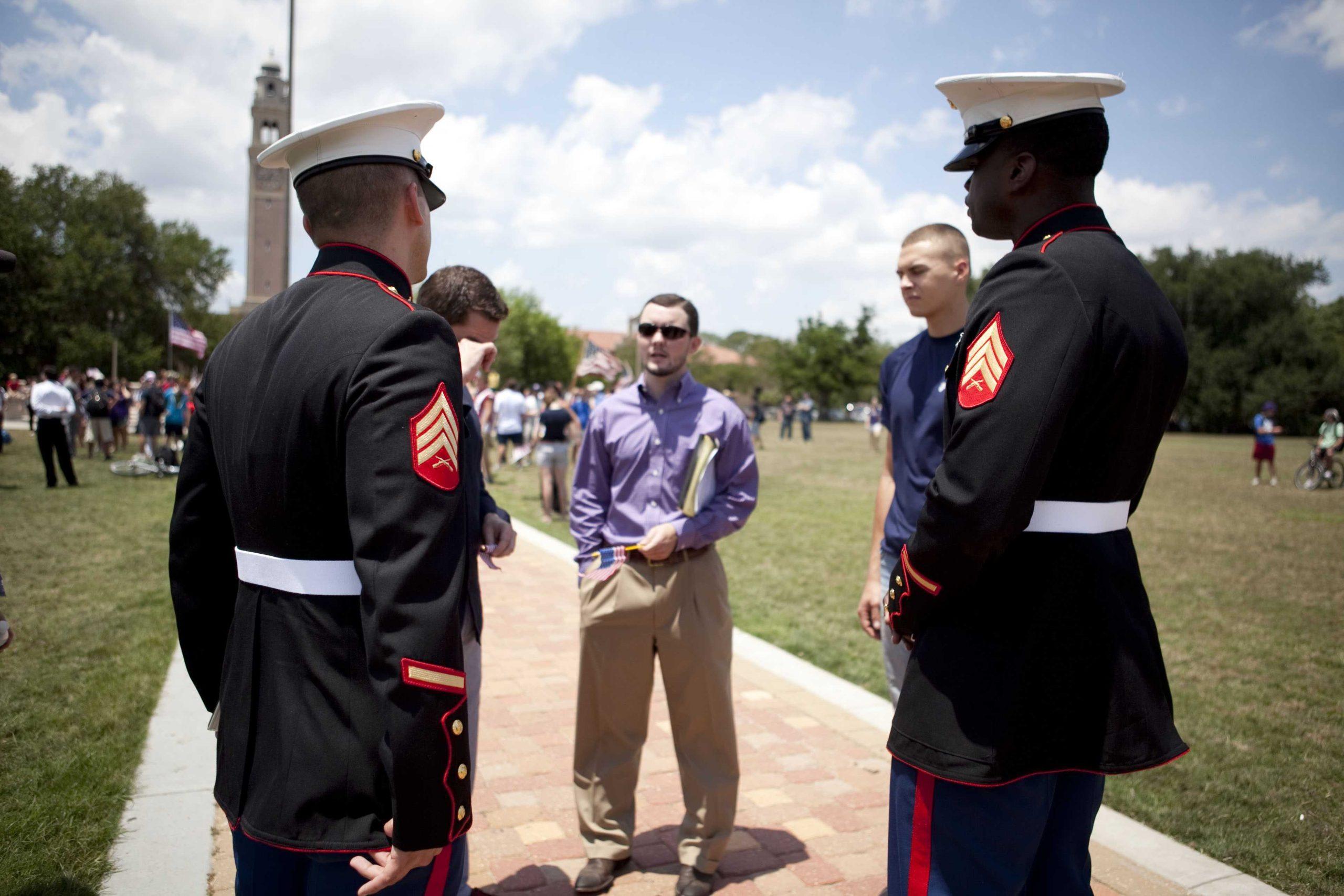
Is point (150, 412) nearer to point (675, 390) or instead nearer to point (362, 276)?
point (675, 390)

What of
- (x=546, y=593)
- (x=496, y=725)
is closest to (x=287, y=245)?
(x=546, y=593)

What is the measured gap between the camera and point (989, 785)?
176cm

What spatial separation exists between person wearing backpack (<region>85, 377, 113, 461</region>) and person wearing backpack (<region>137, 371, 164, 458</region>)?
102 cm

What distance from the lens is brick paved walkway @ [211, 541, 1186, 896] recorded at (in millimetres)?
3457

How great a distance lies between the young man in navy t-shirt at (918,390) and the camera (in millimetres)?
3496

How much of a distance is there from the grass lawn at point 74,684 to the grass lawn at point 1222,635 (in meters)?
4.30

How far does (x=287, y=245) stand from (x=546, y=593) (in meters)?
12.7

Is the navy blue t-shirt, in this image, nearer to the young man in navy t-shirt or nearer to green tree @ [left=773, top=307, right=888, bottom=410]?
the young man in navy t-shirt

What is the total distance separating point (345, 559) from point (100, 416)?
23.1m

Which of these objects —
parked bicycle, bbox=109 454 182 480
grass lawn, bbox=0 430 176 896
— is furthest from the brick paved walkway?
parked bicycle, bbox=109 454 182 480

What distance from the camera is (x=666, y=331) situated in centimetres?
362

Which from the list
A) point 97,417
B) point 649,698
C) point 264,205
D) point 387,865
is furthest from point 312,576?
point 264,205

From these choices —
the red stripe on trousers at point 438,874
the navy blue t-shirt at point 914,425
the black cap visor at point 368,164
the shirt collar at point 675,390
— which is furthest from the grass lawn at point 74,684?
the navy blue t-shirt at point 914,425

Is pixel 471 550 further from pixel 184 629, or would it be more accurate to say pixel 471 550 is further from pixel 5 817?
pixel 5 817
